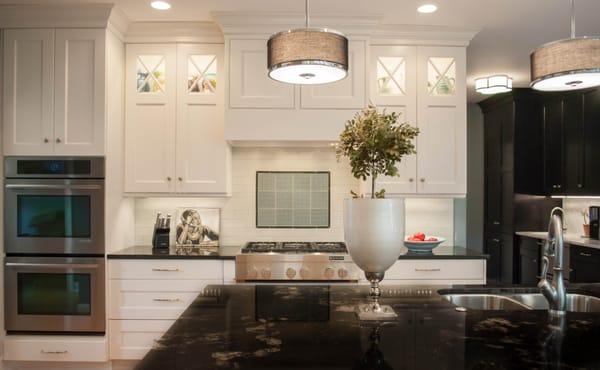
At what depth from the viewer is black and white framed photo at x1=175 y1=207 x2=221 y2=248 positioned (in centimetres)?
379

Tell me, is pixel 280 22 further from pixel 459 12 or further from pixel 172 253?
pixel 172 253

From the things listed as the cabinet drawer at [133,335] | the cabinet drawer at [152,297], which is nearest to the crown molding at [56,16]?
the cabinet drawer at [152,297]

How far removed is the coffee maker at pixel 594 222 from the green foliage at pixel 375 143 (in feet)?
13.5

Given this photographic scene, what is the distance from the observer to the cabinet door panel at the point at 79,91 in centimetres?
324

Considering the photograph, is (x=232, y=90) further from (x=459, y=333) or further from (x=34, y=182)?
(x=459, y=333)

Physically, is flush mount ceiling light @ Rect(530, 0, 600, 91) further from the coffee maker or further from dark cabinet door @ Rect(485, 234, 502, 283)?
dark cabinet door @ Rect(485, 234, 502, 283)

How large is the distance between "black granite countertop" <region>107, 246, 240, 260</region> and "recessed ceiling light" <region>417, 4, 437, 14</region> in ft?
7.43

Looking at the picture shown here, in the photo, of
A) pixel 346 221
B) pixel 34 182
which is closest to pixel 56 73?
pixel 34 182

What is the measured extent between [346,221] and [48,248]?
260cm

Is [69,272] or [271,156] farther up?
[271,156]

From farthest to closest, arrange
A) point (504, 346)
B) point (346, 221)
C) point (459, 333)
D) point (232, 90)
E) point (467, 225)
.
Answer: point (467, 225) → point (232, 90) → point (346, 221) → point (459, 333) → point (504, 346)

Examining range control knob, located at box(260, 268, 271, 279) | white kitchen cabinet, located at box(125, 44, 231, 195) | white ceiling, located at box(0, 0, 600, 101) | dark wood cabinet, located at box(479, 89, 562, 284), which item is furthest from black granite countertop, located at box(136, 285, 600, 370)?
dark wood cabinet, located at box(479, 89, 562, 284)

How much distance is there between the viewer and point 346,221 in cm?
156

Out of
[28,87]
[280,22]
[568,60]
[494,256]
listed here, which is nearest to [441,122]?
[280,22]
